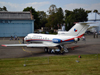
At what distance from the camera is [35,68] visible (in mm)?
14609

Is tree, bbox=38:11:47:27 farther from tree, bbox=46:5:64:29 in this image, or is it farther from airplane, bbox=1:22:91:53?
airplane, bbox=1:22:91:53

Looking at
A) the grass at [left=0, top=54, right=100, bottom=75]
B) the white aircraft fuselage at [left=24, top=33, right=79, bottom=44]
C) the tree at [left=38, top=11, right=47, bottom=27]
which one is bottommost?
the grass at [left=0, top=54, right=100, bottom=75]

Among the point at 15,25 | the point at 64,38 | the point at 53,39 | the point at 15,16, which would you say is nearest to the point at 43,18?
the point at 15,16

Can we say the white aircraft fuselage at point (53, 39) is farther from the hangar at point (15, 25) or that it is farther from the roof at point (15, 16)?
the roof at point (15, 16)

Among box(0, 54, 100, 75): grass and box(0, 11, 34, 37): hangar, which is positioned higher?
box(0, 11, 34, 37): hangar

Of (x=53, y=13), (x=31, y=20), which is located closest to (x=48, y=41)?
(x=31, y=20)

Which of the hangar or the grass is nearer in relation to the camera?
the grass

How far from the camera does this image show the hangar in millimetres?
50812

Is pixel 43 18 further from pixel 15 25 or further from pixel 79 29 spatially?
pixel 79 29

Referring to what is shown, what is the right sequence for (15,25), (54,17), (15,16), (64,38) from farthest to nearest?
(54,17), (15,16), (15,25), (64,38)

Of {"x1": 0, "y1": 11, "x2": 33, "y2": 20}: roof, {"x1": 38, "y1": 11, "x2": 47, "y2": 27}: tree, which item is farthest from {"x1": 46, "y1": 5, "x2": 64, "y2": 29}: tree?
{"x1": 38, "y1": 11, "x2": 47, "y2": 27}: tree

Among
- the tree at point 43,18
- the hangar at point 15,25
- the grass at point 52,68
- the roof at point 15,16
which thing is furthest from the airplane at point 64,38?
the tree at point 43,18

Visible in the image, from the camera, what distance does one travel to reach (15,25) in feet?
169

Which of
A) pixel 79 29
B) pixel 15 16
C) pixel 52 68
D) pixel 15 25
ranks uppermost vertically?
pixel 15 16
